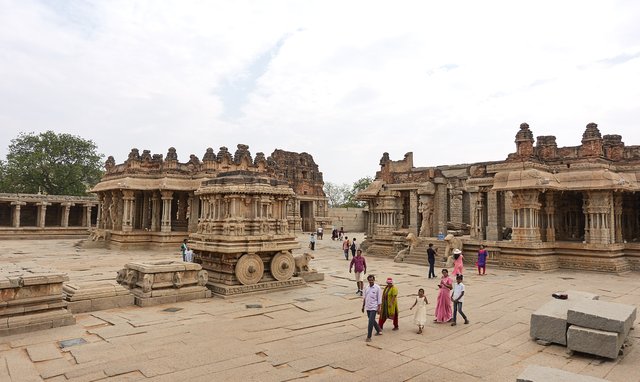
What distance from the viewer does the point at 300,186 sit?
44062mm

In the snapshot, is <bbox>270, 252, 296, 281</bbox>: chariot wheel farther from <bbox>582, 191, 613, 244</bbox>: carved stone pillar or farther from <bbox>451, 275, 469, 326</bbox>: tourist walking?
<bbox>582, 191, 613, 244</bbox>: carved stone pillar

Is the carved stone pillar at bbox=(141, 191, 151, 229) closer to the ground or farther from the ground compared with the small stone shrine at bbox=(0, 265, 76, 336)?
farther from the ground

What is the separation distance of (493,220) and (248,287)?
12.9 meters

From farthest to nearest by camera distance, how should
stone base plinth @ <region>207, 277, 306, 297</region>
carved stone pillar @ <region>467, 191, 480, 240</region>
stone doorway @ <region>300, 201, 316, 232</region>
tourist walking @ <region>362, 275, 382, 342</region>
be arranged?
stone doorway @ <region>300, 201, 316, 232</region> < carved stone pillar @ <region>467, 191, 480, 240</region> < stone base plinth @ <region>207, 277, 306, 297</region> < tourist walking @ <region>362, 275, 382, 342</region>

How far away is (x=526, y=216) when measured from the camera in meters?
17.1

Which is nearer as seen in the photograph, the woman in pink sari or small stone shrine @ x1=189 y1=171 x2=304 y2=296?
the woman in pink sari

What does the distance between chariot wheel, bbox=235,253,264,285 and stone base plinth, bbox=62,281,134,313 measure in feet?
8.78

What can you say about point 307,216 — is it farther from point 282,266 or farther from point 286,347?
point 286,347

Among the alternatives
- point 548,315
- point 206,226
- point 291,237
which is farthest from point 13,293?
point 548,315

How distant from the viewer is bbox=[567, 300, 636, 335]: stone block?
20.0 feet

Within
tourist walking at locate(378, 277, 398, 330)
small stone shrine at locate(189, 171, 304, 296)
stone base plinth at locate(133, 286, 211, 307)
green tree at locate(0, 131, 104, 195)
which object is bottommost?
stone base plinth at locate(133, 286, 211, 307)

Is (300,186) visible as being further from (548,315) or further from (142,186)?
(548,315)

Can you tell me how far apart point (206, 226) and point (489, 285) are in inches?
351

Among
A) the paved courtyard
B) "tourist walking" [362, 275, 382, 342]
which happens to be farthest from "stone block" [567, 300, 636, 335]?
"tourist walking" [362, 275, 382, 342]
